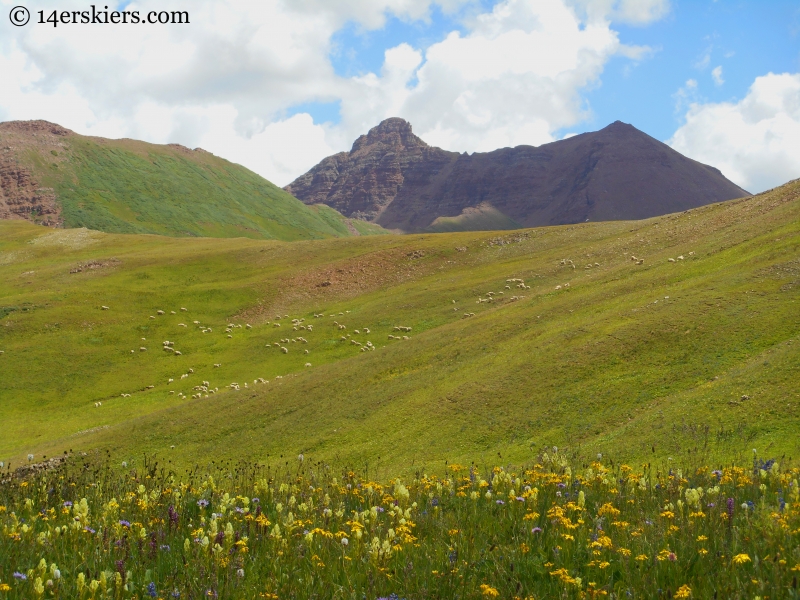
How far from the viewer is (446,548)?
8336 mm

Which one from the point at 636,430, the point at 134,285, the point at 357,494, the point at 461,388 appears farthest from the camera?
the point at 134,285

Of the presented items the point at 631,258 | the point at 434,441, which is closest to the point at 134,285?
the point at 631,258

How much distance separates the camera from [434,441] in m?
27.3

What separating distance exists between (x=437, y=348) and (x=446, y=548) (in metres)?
34.0

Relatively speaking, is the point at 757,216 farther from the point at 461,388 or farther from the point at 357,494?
the point at 357,494

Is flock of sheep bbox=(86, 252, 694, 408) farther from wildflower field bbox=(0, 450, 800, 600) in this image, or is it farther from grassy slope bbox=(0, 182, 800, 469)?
wildflower field bbox=(0, 450, 800, 600)

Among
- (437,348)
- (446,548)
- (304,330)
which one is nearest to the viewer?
(446,548)

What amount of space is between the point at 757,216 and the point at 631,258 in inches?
435

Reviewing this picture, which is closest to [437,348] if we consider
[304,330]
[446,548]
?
[304,330]

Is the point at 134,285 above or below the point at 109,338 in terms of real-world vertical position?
above

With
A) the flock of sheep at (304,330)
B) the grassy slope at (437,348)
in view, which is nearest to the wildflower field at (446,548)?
the grassy slope at (437,348)

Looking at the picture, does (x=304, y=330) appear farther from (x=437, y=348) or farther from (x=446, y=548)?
(x=446, y=548)

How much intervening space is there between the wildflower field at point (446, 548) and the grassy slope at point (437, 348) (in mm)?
9989

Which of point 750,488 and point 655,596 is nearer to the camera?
point 655,596
